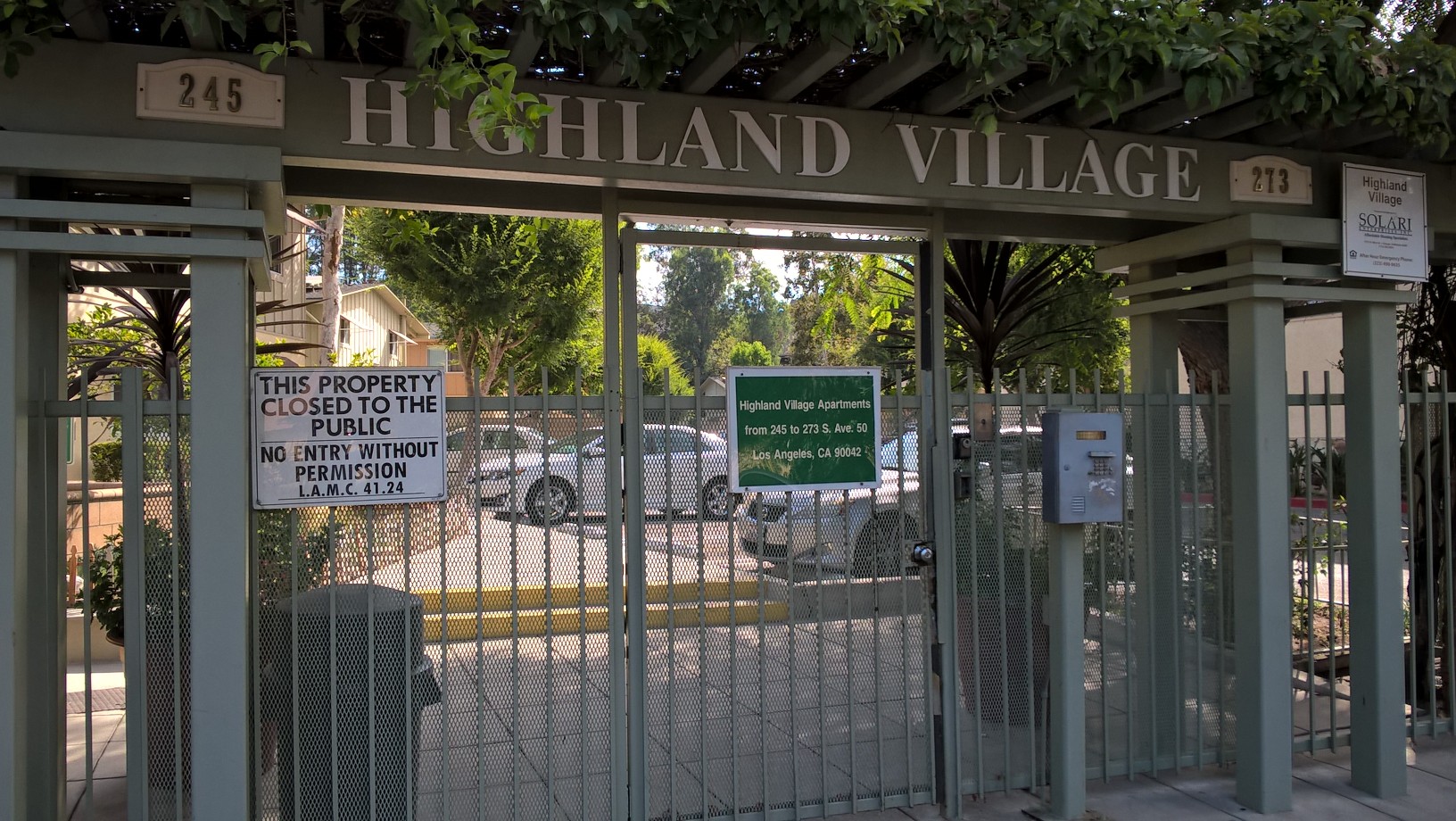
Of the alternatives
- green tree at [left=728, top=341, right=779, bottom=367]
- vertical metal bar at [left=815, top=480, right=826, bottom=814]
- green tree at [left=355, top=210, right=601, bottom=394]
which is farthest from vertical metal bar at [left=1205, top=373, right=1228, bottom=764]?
green tree at [left=355, top=210, right=601, bottom=394]

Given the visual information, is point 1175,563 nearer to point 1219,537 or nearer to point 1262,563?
point 1219,537

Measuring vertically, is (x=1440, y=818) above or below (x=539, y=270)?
below

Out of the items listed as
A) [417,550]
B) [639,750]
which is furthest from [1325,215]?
[417,550]

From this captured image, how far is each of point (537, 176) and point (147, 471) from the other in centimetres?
187

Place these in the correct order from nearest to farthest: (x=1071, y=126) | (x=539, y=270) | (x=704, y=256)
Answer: (x=1071, y=126), (x=704, y=256), (x=539, y=270)

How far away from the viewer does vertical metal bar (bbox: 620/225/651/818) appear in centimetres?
452

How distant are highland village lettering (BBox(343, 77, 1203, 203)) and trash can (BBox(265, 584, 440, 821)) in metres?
1.83

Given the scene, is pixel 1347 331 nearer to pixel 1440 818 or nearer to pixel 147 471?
pixel 1440 818

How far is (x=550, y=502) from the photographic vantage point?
4.37 meters

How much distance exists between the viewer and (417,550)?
424 centimetres

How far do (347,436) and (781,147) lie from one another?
2.17m

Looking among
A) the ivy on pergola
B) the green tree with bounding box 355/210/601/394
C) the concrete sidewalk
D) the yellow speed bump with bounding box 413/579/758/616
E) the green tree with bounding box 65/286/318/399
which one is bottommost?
the concrete sidewalk

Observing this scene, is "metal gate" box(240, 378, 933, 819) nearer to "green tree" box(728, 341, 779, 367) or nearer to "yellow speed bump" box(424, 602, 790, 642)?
"yellow speed bump" box(424, 602, 790, 642)

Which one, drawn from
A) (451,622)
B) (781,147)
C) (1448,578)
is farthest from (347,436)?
(1448,578)
